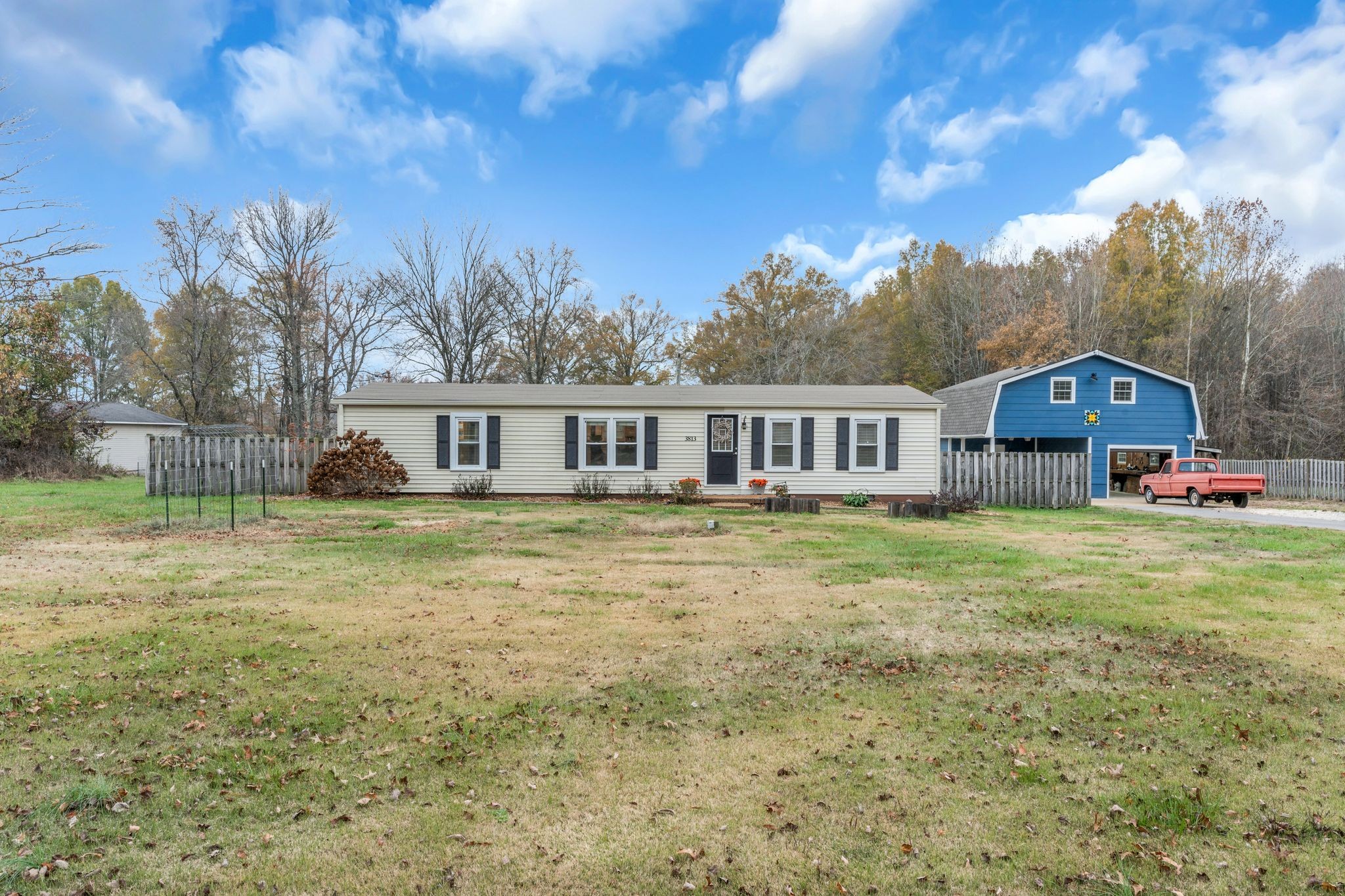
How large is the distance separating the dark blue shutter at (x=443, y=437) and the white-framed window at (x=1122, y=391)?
22.0 m

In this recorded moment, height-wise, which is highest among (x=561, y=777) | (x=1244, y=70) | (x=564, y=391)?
(x=1244, y=70)

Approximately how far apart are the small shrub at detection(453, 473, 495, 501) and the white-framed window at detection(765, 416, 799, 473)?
25.0 ft

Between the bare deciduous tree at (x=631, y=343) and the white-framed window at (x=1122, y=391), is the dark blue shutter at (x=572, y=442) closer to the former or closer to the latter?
the bare deciduous tree at (x=631, y=343)

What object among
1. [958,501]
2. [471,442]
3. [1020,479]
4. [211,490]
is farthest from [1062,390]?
[211,490]

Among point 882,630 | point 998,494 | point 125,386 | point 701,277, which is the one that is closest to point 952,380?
point 701,277

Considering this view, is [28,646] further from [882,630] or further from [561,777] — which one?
[882,630]

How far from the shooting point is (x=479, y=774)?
346 cm

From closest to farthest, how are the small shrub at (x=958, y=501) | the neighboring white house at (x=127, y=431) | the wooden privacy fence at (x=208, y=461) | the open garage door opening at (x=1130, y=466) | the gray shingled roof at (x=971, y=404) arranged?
the wooden privacy fence at (x=208, y=461)
the small shrub at (x=958, y=501)
the gray shingled roof at (x=971, y=404)
the open garage door opening at (x=1130, y=466)
the neighboring white house at (x=127, y=431)

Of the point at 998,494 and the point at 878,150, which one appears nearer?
the point at 998,494

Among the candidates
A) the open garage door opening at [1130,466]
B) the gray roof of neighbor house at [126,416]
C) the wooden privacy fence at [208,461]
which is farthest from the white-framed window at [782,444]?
the gray roof of neighbor house at [126,416]

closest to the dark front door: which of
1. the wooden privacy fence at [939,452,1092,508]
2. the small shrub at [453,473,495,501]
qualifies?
the wooden privacy fence at [939,452,1092,508]

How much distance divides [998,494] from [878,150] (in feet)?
40.0

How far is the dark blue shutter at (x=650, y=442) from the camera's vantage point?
18.8m

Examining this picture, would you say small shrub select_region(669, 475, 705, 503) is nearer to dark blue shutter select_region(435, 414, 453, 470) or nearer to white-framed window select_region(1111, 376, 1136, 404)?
dark blue shutter select_region(435, 414, 453, 470)
